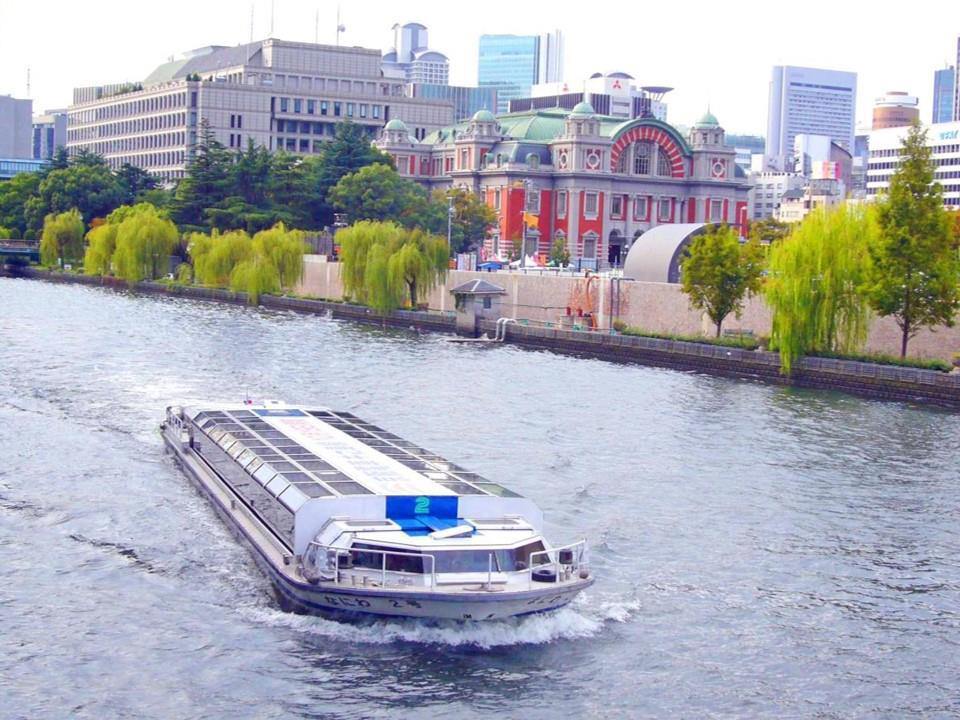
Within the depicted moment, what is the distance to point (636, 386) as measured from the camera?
5953cm

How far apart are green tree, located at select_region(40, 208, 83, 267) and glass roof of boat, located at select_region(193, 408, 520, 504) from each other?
96.6 m

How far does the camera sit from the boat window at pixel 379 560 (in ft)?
83.9

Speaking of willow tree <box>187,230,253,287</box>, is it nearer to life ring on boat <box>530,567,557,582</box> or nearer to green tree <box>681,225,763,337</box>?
green tree <box>681,225,763,337</box>

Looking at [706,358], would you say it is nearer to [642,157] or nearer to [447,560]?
[447,560]

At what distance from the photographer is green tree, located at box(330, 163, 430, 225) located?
125250 mm

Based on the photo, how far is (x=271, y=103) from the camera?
175125 mm

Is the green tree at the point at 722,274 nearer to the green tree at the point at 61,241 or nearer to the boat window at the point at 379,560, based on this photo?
the boat window at the point at 379,560

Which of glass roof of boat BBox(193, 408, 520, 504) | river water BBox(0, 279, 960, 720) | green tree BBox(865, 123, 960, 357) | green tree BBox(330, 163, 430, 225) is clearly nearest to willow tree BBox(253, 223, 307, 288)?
green tree BBox(330, 163, 430, 225)

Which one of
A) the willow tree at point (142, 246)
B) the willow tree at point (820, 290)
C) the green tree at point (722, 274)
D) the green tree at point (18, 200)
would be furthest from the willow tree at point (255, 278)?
the green tree at point (18, 200)

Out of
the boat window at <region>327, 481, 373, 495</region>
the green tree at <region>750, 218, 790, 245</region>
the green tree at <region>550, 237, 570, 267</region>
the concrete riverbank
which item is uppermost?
the green tree at <region>750, 218, 790, 245</region>

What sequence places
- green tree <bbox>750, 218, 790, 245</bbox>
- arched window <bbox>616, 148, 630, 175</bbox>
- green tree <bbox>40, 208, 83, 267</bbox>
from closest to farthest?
green tree <bbox>750, 218, 790, 245</bbox>, green tree <bbox>40, 208, 83, 267</bbox>, arched window <bbox>616, 148, 630, 175</bbox>

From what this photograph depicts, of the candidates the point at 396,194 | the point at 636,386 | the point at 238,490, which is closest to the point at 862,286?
the point at 636,386

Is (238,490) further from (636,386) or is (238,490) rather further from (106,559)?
(636,386)

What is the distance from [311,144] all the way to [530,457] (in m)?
141
